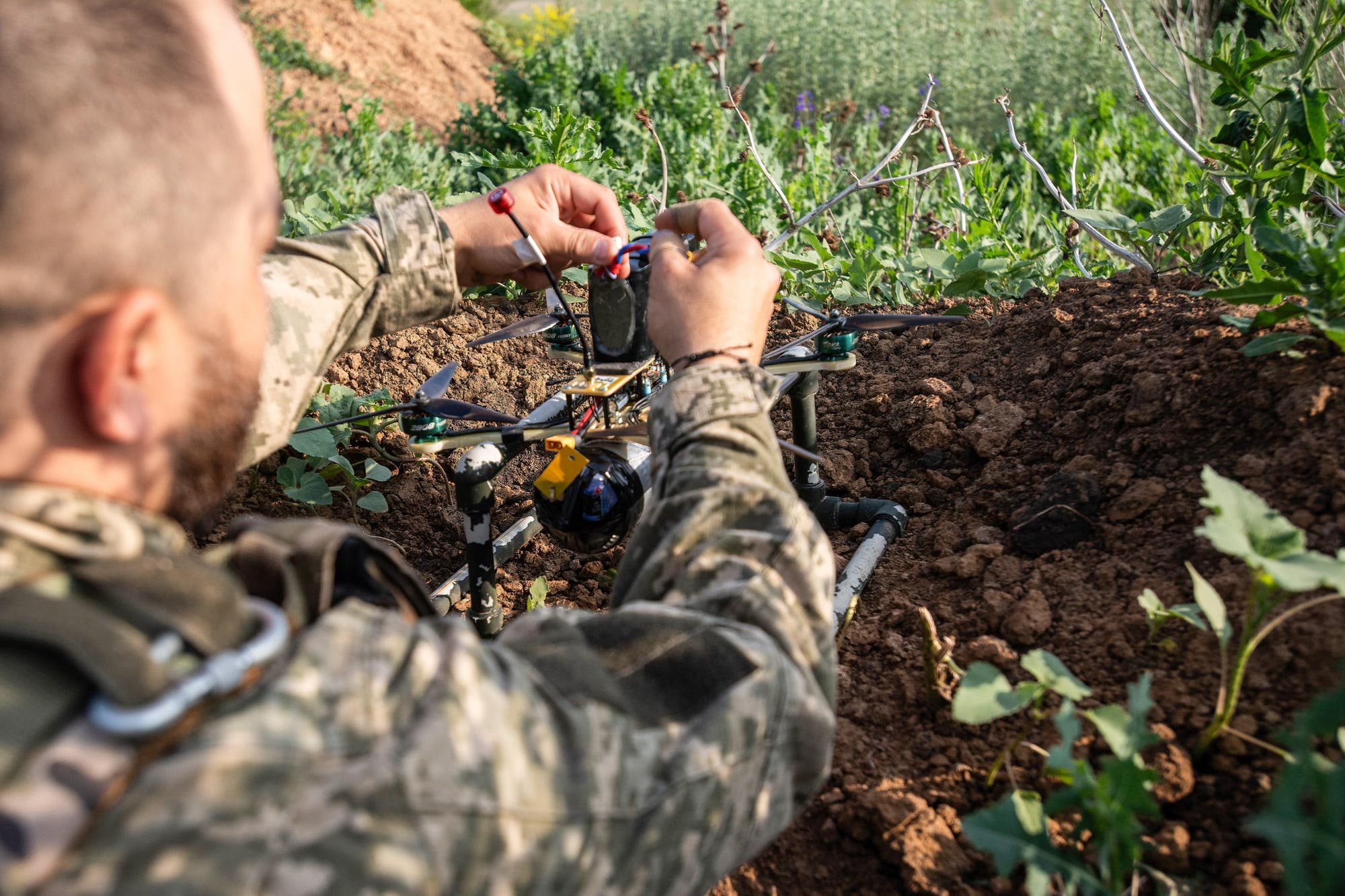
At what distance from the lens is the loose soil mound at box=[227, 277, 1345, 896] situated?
1.63 metres

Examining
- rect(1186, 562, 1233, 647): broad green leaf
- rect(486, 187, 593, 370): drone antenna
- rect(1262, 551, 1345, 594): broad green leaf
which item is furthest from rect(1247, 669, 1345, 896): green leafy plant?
rect(486, 187, 593, 370): drone antenna

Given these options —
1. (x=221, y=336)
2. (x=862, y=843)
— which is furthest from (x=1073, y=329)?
(x=221, y=336)

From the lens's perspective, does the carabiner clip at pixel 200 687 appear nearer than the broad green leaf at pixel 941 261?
Yes

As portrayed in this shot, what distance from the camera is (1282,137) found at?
8.20 ft

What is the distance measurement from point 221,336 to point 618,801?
2.32 feet

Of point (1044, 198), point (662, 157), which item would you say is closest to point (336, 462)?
point (662, 157)

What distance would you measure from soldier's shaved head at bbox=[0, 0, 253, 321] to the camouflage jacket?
0.24 m

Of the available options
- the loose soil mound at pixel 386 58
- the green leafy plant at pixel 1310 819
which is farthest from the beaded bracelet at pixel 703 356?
the loose soil mound at pixel 386 58

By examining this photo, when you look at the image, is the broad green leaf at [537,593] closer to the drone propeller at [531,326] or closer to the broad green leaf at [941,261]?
the drone propeller at [531,326]

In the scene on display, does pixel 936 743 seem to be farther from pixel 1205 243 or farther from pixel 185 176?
pixel 1205 243

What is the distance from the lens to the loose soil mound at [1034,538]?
5.34ft

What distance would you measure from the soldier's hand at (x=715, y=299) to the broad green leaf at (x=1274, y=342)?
104 cm

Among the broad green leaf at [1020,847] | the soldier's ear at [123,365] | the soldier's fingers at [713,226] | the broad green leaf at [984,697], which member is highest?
the soldier's ear at [123,365]

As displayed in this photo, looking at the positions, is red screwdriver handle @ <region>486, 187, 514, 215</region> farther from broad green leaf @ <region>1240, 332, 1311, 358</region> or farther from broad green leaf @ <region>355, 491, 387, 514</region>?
broad green leaf @ <region>1240, 332, 1311, 358</region>
